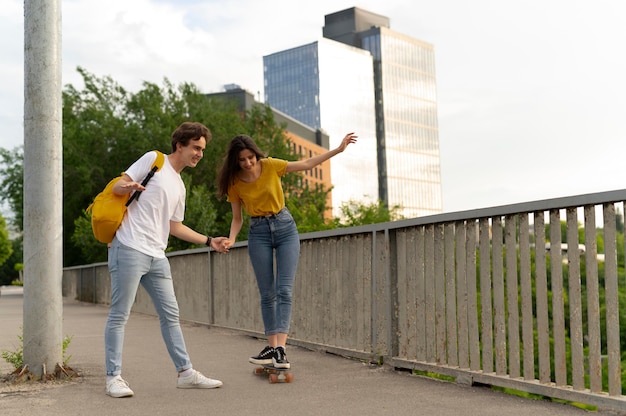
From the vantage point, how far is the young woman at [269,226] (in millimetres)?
6094

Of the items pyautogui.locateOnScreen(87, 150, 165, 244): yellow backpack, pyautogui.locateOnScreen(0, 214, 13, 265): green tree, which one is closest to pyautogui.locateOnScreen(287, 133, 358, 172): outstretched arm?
pyautogui.locateOnScreen(87, 150, 165, 244): yellow backpack

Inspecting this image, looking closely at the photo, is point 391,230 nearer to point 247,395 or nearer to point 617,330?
point 247,395

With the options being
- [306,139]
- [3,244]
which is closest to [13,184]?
[3,244]

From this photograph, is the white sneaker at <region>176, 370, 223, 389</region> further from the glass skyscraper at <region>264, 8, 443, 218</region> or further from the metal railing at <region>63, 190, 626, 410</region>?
the glass skyscraper at <region>264, 8, 443, 218</region>

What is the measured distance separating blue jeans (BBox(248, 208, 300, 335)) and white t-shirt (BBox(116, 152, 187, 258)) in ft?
2.95

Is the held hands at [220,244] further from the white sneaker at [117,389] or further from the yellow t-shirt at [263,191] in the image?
the white sneaker at [117,389]

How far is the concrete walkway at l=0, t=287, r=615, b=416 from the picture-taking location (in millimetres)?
4797

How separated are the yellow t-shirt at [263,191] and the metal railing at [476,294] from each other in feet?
3.54

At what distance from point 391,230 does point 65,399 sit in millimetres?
2891

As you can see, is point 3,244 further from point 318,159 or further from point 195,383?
point 195,383

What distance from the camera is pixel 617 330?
4422mm

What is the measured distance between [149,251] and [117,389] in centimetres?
92

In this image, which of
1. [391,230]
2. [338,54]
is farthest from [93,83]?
[338,54]

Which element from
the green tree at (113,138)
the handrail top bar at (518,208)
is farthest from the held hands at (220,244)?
the green tree at (113,138)
